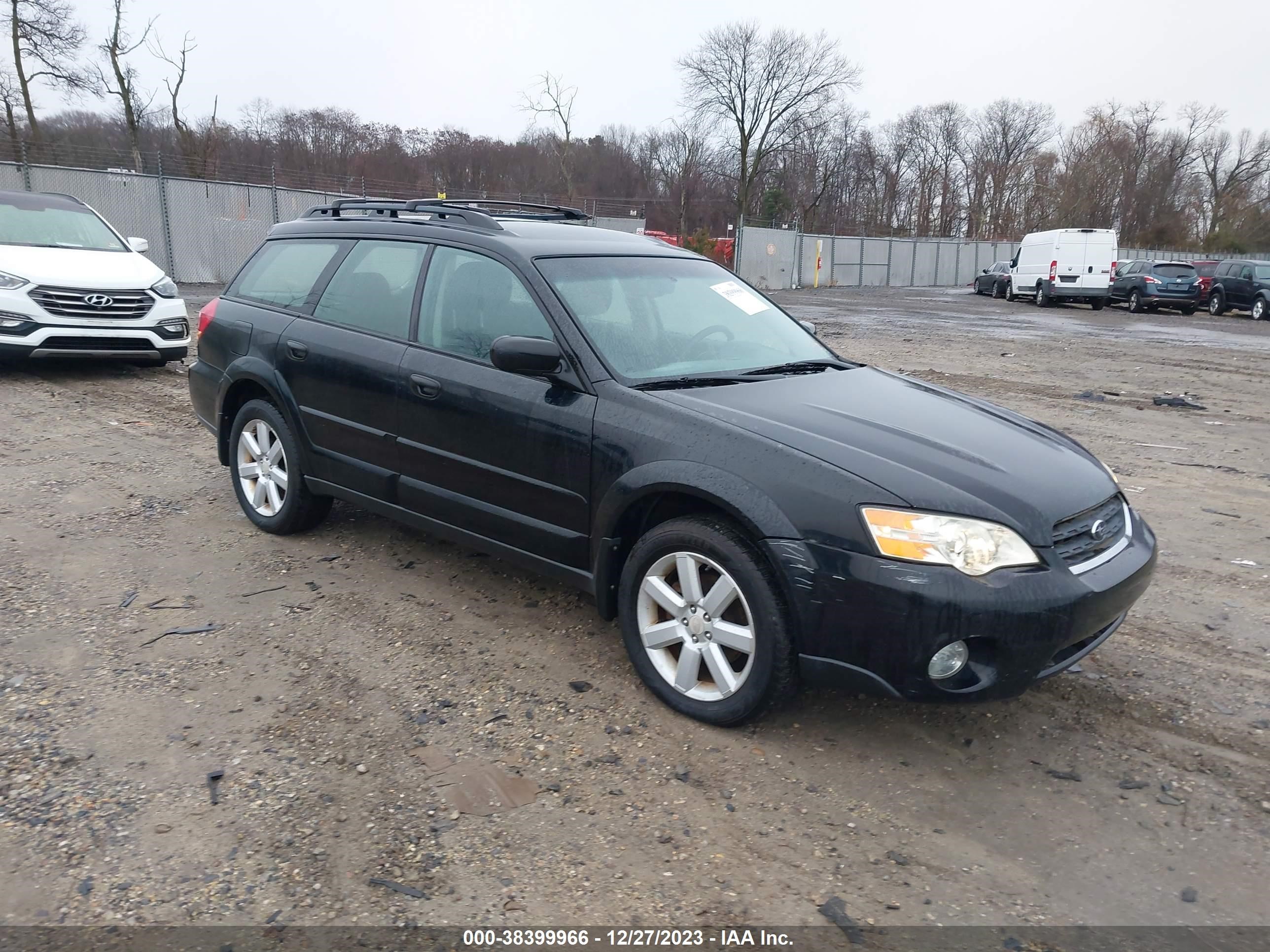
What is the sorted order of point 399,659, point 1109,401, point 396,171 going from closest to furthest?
point 399,659
point 1109,401
point 396,171

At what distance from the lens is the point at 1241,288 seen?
27.3 m

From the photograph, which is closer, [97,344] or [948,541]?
Answer: [948,541]

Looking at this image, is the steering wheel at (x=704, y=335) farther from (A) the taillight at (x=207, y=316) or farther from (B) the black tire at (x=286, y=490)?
(A) the taillight at (x=207, y=316)

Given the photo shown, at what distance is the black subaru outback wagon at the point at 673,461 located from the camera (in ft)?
9.98

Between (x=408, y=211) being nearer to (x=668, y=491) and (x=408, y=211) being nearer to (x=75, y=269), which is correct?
(x=668, y=491)

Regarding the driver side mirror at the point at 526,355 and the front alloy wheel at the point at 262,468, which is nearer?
the driver side mirror at the point at 526,355

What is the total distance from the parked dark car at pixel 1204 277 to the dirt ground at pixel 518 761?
27.0 meters

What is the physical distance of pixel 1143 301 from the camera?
28547 millimetres

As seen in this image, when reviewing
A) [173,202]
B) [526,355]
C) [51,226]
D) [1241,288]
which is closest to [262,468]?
[526,355]

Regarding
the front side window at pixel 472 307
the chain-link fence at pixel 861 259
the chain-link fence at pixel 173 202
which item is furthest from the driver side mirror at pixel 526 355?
the chain-link fence at pixel 861 259

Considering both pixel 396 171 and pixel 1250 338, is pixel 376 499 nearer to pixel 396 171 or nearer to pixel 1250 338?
pixel 1250 338

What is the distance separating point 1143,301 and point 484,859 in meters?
30.8

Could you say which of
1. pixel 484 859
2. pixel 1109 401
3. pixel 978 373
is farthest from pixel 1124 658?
pixel 978 373

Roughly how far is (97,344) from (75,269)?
29.8 inches
